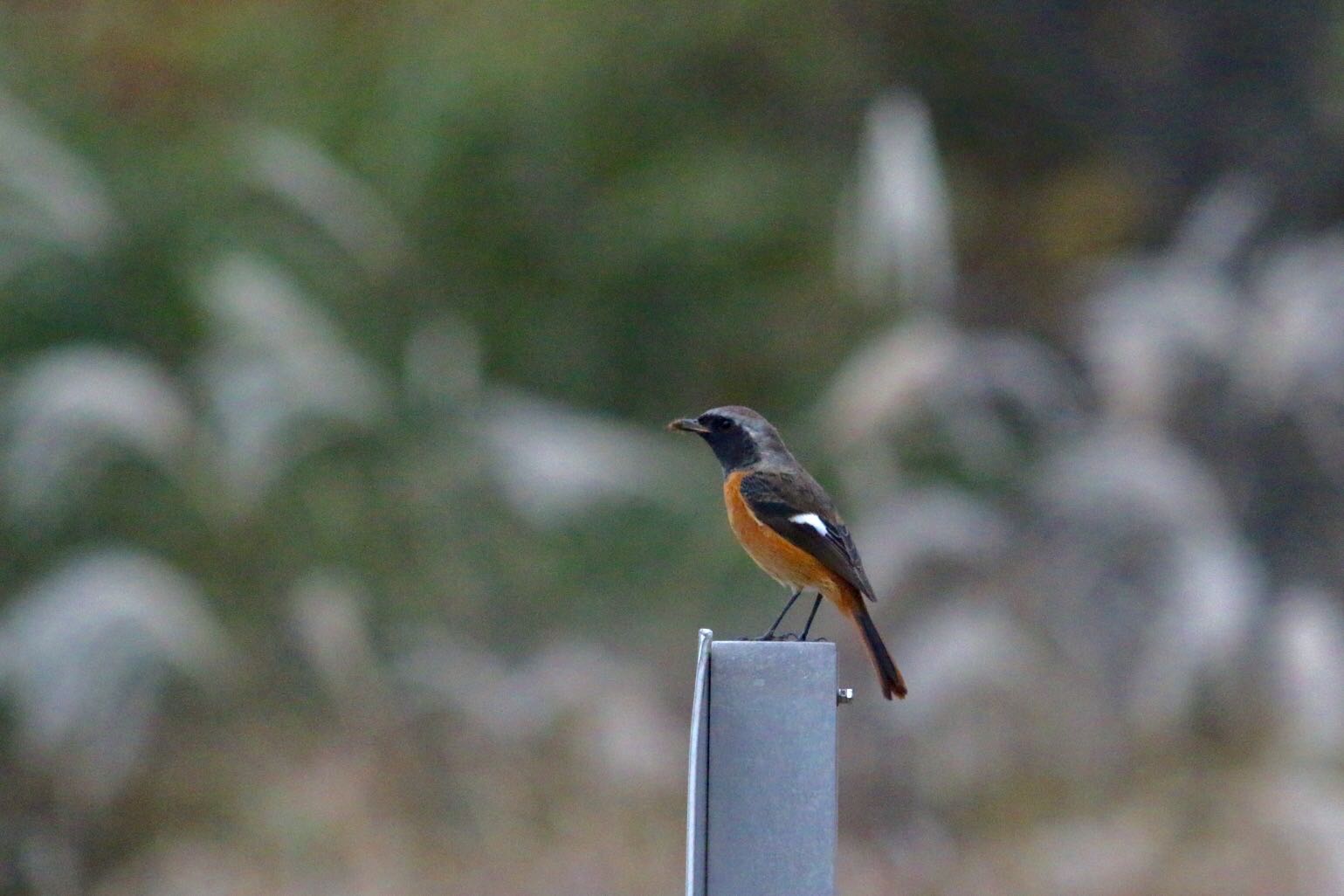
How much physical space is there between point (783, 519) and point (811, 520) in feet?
0.19

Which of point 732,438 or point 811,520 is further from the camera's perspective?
point 732,438

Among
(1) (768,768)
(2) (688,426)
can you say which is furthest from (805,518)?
(1) (768,768)

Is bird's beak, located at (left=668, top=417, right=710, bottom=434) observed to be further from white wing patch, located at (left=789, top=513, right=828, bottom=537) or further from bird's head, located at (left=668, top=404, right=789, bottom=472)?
white wing patch, located at (left=789, top=513, right=828, bottom=537)

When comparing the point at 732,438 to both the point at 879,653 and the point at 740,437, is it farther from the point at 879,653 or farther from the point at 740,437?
the point at 879,653

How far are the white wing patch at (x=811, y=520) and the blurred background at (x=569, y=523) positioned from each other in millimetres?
2184

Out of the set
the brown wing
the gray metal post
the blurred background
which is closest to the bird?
the brown wing

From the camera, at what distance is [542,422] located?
6.09 metres

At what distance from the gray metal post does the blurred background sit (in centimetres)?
333

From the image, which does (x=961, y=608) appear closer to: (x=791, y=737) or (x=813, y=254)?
(x=813, y=254)

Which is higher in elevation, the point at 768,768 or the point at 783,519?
the point at 783,519

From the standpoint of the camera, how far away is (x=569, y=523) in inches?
247

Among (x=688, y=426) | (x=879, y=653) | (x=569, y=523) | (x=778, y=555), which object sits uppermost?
(x=569, y=523)

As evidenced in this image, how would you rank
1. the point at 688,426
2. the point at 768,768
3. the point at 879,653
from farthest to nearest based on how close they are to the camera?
the point at 688,426, the point at 879,653, the point at 768,768

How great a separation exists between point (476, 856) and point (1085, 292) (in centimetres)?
399
